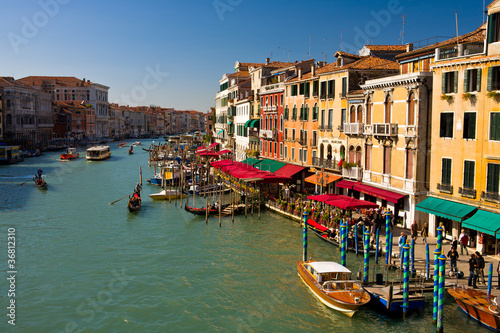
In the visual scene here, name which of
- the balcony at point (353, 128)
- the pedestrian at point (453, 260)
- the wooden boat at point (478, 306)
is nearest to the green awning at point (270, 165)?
the balcony at point (353, 128)

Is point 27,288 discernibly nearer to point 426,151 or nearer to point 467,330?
point 467,330

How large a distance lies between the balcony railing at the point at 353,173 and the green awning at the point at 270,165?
7.47 m

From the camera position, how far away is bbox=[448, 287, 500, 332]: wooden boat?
11.2 meters

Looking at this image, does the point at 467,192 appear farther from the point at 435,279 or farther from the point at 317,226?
the point at 317,226

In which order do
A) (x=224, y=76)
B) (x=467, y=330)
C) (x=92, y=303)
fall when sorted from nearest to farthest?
1. (x=467, y=330)
2. (x=92, y=303)
3. (x=224, y=76)

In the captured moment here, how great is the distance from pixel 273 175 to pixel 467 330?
1672cm

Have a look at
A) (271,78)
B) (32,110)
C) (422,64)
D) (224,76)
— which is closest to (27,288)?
(422,64)

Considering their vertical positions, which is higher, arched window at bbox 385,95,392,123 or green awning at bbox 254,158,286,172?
arched window at bbox 385,95,392,123

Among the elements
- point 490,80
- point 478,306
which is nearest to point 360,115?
point 490,80

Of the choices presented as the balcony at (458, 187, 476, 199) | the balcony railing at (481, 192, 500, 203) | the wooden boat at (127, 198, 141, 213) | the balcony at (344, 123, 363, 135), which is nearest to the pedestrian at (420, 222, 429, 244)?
the balcony at (458, 187, 476, 199)

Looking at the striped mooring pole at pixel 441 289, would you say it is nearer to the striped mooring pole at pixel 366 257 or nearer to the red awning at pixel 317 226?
the striped mooring pole at pixel 366 257

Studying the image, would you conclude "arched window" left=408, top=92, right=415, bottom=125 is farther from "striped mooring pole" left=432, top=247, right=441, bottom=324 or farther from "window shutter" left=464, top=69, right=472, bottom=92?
"striped mooring pole" left=432, top=247, right=441, bottom=324

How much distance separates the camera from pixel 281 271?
52.6 ft

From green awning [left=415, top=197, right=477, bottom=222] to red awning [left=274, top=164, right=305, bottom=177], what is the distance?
36.0 feet
